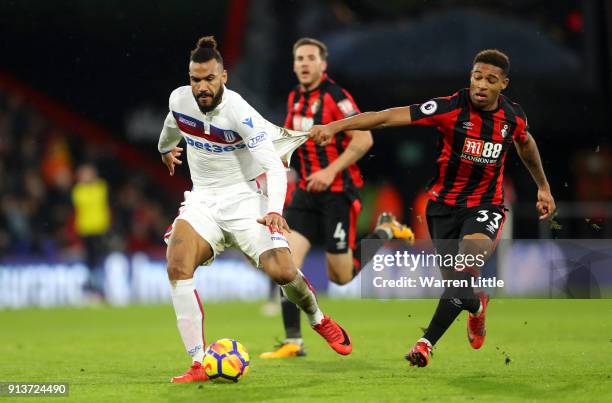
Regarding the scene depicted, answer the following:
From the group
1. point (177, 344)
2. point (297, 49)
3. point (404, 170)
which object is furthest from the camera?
point (404, 170)

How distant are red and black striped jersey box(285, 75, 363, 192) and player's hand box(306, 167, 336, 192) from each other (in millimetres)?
501

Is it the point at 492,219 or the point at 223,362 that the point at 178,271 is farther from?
the point at 492,219

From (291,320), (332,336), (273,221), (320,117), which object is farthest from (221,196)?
(320,117)

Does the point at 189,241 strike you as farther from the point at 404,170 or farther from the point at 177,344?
the point at 404,170

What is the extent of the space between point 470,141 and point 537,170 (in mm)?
696

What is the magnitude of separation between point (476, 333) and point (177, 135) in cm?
274

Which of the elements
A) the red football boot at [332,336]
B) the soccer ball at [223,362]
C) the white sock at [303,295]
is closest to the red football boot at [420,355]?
the red football boot at [332,336]

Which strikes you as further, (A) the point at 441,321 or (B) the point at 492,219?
(B) the point at 492,219

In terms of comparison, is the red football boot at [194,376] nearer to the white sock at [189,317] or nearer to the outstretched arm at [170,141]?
the white sock at [189,317]

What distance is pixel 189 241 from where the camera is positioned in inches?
302

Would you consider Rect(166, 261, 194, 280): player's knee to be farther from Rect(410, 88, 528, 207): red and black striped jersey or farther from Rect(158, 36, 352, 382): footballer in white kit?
Rect(410, 88, 528, 207): red and black striped jersey

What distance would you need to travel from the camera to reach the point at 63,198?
61.2 ft

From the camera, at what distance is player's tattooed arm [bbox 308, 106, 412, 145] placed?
25.7ft

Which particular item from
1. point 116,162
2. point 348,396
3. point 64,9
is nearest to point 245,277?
point 116,162
